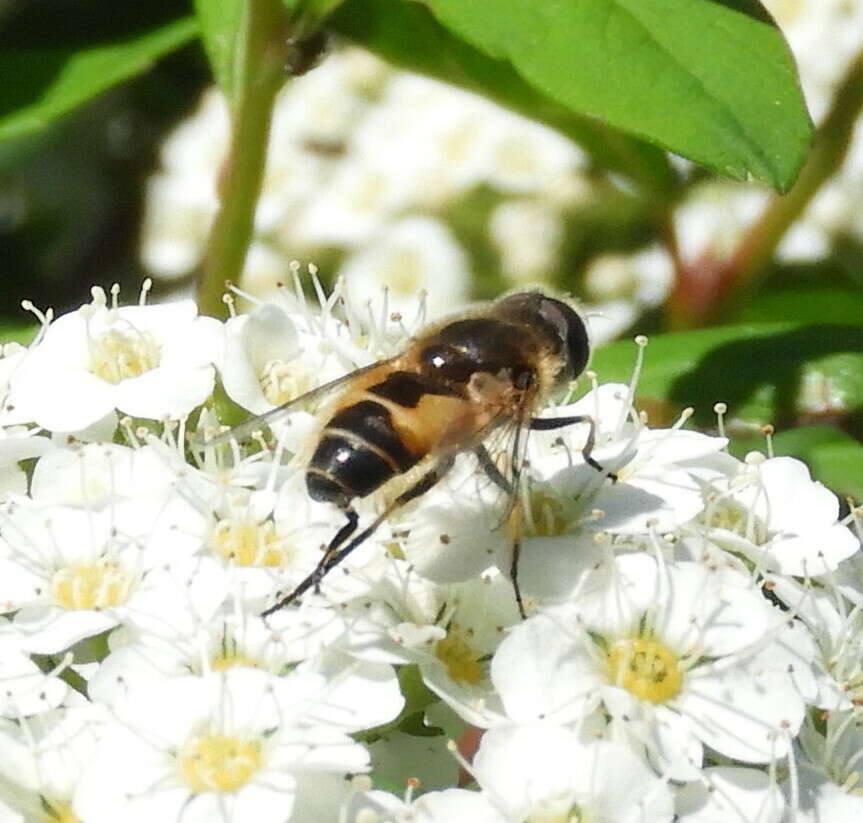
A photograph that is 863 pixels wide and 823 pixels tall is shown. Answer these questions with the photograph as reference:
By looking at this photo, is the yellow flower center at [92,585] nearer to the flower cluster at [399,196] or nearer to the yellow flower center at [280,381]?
the yellow flower center at [280,381]

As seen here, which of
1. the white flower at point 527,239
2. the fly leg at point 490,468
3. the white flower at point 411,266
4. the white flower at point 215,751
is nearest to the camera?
the white flower at point 215,751

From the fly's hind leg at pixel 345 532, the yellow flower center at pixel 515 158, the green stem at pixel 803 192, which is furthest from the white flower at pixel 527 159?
the fly's hind leg at pixel 345 532

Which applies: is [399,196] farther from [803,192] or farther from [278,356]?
[278,356]

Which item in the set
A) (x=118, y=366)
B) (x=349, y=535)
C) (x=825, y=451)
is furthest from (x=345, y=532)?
(x=825, y=451)

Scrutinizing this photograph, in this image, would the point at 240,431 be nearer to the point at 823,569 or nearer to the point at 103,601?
the point at 103,601

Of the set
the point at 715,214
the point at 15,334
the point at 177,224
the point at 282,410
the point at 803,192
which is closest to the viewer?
the point at 282,410

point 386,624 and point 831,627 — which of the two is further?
point 831,627
